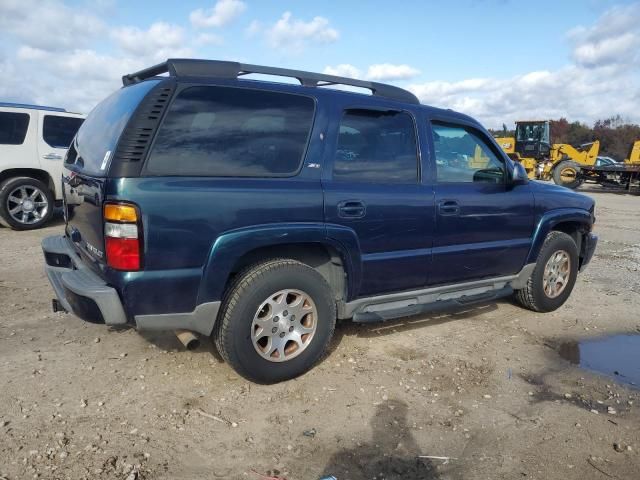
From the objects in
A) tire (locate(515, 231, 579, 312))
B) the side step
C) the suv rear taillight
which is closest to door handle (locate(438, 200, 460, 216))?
the side step

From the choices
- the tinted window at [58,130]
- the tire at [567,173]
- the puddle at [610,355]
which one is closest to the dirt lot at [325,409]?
the puddle at [610,355]

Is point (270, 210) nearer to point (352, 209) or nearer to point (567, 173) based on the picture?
point (352, 209)

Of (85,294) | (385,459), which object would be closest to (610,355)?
(385,459)

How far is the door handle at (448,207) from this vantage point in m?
3.82

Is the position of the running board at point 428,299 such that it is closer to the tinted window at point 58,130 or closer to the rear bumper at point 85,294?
the rear bumper at point 85,294

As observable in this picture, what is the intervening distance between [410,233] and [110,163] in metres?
2.06

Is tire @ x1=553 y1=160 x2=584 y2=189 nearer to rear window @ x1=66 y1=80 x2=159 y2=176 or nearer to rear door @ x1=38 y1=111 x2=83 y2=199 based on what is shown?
rear door @ x1=38 y1=111 x2=83 y2=199

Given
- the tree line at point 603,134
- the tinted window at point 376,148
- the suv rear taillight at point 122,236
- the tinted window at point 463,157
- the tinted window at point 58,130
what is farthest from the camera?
the tree line at point 603,134

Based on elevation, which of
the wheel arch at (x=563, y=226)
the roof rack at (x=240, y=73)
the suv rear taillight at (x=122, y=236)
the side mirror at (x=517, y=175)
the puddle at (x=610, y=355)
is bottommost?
the puddle at (x=610, y=355)

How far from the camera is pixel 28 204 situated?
797 centimetres

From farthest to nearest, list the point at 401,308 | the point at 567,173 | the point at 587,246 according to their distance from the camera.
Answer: the point at 567,173
the point at 587,246
the point at 401,308

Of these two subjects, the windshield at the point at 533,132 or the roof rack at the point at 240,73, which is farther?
the windshield at the point at 533,132

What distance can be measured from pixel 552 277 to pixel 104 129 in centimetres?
419

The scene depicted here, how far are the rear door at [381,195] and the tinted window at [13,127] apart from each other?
6723 mm
